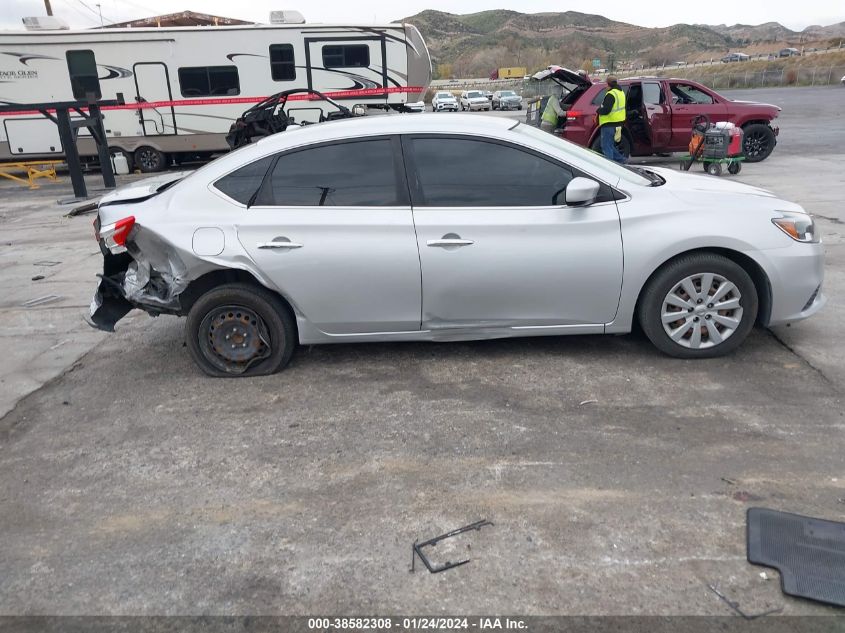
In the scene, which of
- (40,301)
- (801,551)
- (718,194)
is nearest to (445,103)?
(40,301)

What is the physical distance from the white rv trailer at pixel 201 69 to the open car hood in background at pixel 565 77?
364 cm

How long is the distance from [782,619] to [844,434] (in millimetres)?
1558

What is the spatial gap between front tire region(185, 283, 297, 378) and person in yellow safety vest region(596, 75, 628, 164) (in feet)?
30.8

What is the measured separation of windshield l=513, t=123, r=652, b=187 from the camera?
448 cm

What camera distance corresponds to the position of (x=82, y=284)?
7246 millimetres

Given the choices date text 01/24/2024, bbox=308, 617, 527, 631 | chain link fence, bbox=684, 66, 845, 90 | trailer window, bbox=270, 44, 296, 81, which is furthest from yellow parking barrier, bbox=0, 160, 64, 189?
chain link fence, bbox=684, 66, 845, 90

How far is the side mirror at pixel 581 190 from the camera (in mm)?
4133

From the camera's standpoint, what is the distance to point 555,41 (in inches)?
5945

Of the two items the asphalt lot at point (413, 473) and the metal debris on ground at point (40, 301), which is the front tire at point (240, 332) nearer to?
the asphalt lot at point (413, 473)

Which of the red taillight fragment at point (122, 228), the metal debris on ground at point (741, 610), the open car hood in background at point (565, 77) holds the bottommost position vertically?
the metal debris on ground at point (741, 610)

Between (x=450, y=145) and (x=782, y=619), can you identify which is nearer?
(x=782, y=619)

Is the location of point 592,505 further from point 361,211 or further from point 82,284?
point 82,284

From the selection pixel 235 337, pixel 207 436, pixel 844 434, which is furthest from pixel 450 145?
pixel 844 434

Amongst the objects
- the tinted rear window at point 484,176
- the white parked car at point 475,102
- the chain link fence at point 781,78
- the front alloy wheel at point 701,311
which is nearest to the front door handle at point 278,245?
the tinted rear window at point 484,176
